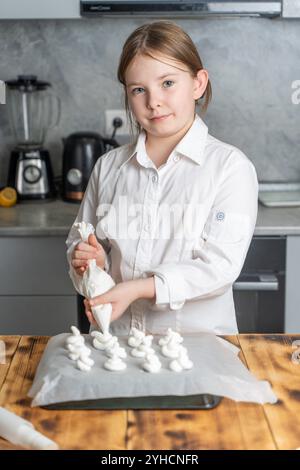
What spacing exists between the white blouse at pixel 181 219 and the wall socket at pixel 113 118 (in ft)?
3.24

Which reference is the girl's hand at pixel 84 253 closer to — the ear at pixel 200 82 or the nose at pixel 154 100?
the nose at pixel 154 100

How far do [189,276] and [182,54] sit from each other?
0.48 metres

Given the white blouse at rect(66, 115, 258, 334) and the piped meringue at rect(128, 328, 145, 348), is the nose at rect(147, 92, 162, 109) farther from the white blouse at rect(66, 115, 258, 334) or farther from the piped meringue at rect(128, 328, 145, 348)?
the piped meringue at rect(128, 328, 145, 348)

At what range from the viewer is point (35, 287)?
2.34m

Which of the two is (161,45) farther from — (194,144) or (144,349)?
(144,349)

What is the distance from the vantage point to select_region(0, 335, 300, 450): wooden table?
3.29 feet

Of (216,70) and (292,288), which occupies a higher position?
(216,70)

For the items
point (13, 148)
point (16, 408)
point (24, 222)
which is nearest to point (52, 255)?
point (24, 222)

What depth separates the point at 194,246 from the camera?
5.31ft

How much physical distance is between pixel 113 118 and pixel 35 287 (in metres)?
0.75

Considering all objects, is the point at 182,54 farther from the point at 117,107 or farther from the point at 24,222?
the point at 117,107

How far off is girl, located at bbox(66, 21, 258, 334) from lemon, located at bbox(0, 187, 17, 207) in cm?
80

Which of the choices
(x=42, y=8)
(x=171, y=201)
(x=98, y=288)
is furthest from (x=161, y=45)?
(x=42, y=8)

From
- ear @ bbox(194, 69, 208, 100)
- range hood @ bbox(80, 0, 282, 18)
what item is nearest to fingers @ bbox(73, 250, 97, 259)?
ear @ bbox(194, 69, 208, 100)
